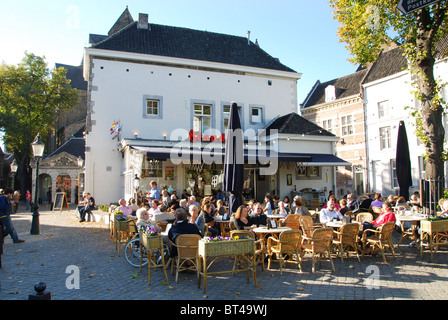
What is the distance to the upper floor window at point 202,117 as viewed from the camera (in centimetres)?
1886

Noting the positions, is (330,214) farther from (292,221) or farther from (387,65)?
(387,65)

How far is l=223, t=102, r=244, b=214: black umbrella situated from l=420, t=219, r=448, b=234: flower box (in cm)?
394

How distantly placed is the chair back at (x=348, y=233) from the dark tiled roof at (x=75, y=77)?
42023mm

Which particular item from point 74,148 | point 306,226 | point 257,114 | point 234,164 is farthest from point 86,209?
point 74,148

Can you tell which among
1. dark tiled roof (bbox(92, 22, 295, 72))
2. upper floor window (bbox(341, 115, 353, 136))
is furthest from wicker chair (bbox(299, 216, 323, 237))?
upper floor window (bbox(341, 115, 353, 136))

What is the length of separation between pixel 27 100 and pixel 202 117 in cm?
2005

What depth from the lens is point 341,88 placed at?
1125 inches

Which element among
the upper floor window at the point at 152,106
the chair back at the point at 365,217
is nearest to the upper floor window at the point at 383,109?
the upper floor window at the point at 152,106

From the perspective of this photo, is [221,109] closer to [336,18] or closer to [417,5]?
[336,18]

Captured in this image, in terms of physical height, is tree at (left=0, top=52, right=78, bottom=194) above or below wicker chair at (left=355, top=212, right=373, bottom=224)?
above

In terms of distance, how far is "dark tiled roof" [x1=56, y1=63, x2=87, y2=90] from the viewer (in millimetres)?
42094

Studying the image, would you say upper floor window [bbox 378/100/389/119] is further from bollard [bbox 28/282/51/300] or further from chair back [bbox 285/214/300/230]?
bollard [bbox 28/282/51/300]
